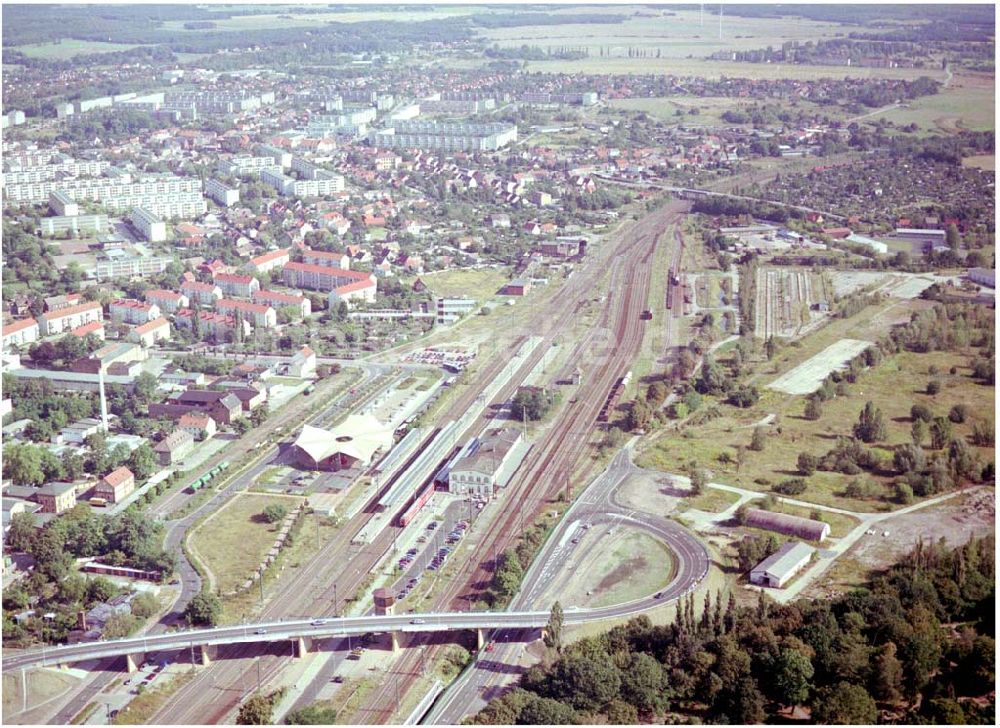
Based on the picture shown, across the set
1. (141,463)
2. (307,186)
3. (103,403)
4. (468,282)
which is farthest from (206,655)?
(307,186)

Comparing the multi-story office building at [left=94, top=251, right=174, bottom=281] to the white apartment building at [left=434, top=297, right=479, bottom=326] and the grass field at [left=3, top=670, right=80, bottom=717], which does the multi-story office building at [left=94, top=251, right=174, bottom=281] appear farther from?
the grass field at [left=3, top=670, right=80, bottom=717]

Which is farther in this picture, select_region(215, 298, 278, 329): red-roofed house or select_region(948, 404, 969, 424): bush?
select_region(215, 298, 278, 329): red-roofed house

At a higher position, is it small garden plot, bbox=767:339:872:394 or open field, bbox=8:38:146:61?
open field, bbox=8:38:146:61

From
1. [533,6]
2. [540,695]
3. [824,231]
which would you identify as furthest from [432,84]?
[540,695]

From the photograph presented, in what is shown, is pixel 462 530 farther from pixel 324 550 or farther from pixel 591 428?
pixel 591 428

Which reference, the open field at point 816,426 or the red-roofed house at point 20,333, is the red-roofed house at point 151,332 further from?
the open field at point 816,426

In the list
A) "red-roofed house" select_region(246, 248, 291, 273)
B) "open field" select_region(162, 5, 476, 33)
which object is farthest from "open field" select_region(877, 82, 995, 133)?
"open field" select_region(162, 5, 476, 33)

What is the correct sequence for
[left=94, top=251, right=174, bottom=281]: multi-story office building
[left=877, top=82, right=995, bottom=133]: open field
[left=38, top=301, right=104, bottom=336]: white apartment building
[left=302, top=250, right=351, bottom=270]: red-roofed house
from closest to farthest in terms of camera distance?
[left=38, top=301, right=104, bottom=336]: white apartment building, [left=94, top=251, right=174, bottom=281]: multi-story office building, [left=302, top=250, right=351, bottom=270]: red-roofed house, [left=877, top=82, right=995, bottom=133]: open field

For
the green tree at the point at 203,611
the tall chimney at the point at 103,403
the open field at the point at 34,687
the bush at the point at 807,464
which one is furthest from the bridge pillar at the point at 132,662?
the bush at the point at 807,464
